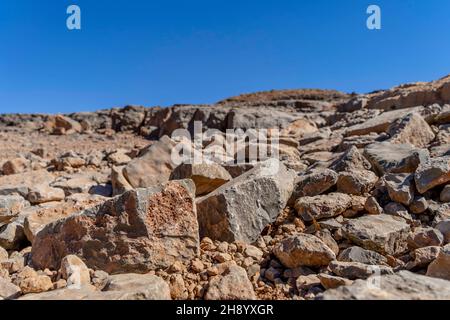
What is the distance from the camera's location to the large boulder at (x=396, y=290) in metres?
1.45

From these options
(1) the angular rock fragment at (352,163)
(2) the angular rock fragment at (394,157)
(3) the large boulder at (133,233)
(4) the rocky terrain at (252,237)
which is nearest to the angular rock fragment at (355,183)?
(4) the rocky terrain at (252,237)

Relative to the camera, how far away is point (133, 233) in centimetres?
243

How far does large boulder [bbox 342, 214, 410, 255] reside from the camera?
2.41 m

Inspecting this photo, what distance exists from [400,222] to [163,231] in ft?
5.95

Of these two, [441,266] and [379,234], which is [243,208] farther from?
[441,266]

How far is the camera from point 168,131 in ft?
48.1

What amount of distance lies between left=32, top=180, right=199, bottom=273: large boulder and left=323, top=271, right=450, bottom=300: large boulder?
1259 millimetres

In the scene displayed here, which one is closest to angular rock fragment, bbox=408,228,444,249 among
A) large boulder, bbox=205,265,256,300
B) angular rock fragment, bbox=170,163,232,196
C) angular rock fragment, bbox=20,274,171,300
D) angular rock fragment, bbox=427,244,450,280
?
angular rock fragment, bbox=427,244,450,280

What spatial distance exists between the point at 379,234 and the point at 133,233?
1.76m

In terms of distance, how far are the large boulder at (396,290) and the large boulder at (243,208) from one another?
1227 millimetres

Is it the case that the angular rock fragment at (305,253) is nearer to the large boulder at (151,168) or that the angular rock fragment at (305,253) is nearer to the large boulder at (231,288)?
the large boulder at (231,288)

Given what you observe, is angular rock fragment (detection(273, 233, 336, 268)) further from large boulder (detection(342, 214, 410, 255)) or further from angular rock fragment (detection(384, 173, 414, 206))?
angular rock fragment (detection(384, 173, 414, 206))

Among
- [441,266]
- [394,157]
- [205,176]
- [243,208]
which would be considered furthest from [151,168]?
[441,266]

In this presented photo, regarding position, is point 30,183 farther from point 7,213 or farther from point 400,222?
point 400,222
